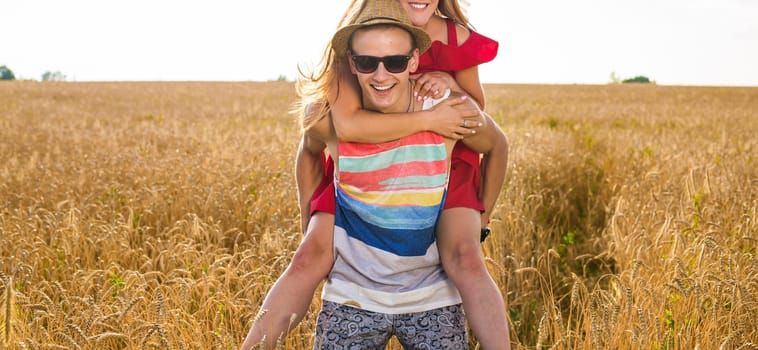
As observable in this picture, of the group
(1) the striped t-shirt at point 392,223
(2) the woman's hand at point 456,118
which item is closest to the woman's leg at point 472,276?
(1) the striped t-shirt at point 392,223

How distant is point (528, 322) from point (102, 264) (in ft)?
8.74

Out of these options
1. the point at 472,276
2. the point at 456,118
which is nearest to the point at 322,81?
the point at 456,118

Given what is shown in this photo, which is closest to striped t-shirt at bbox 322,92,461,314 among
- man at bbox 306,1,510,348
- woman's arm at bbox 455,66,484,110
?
man at bbox 306,1,510,348

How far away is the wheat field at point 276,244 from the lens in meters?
2.94

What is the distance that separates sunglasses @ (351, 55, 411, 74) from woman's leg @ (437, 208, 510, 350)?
61cm

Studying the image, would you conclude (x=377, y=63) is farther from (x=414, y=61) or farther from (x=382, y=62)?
(x=414, y=61)

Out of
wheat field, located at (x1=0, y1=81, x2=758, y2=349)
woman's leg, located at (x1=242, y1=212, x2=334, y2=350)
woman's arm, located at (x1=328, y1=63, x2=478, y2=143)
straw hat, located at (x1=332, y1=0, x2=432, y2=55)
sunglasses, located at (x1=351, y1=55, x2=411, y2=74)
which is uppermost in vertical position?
straw hat, located at (x1=332, y1=0, x2=432, y2=55)

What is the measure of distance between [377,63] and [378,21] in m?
0.16

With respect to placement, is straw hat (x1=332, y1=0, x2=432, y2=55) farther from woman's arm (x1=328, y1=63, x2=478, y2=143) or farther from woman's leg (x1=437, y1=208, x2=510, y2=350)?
woman's leg (x1=437, y1=208, x2=510, y2=350)

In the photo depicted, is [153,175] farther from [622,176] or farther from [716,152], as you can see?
[716,152]

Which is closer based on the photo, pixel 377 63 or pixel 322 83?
pixel 377 63

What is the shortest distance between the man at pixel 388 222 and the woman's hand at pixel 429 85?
0.14 meters

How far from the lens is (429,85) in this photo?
112 inches

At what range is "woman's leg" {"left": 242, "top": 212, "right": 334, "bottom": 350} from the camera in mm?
2641
